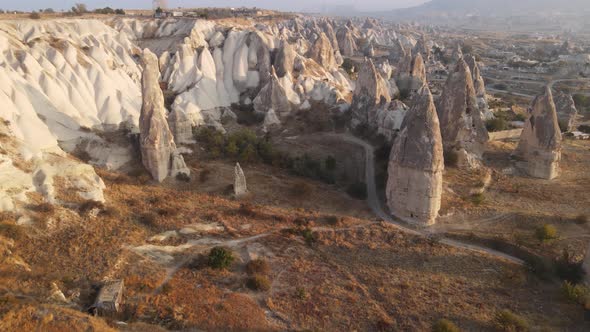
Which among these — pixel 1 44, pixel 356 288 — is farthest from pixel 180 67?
pixel 356 288

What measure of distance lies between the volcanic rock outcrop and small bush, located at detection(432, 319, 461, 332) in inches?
709

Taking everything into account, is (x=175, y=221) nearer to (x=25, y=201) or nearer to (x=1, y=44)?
(x=25, y=201)

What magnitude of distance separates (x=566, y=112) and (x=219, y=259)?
138ft

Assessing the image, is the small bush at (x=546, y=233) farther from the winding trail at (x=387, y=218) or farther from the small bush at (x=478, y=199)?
the small bush at (x=478, y=199)

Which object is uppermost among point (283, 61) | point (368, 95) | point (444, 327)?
point (283, 61)

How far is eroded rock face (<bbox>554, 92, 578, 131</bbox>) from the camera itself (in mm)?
42697

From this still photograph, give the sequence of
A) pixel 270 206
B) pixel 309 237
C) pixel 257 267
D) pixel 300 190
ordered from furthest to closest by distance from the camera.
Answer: pixel 300 190
pixel 270 206
pixel 309 237
pixel 257 267

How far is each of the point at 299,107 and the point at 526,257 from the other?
2585 cm

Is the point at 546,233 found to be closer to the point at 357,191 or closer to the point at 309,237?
the point at 357,191

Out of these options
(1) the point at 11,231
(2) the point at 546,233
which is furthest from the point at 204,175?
(2) the point at 546,233

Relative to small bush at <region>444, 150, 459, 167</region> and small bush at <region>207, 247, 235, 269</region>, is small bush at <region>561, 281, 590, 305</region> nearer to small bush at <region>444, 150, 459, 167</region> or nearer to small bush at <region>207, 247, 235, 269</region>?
small bush at <region>444, 150, 459, 167</region>

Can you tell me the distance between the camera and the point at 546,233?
818 inches

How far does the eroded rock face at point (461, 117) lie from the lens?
2847 cm

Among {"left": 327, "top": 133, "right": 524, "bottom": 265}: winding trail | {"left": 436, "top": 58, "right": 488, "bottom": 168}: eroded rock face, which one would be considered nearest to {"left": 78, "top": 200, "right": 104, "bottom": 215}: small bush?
{"left": 327, "top": 133, "right": 524, "bottom": 265}: winding trail
